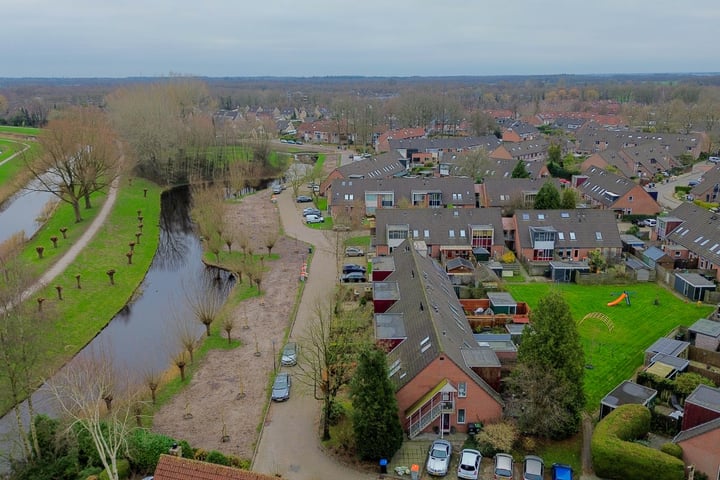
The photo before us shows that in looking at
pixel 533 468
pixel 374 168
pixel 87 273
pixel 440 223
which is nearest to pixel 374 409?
pixel 533 468

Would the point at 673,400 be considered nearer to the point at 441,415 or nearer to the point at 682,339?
the point at 682,339

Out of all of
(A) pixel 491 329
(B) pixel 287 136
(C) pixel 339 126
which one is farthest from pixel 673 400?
(B) pixel 287 136

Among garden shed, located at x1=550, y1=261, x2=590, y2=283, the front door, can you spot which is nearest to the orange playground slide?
garden shed, located at x1=550, y1=261, x2=590, y2=283

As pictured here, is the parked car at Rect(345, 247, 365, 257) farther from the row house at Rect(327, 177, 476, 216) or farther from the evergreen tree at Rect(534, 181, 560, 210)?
the evergreen tree at Rect(534, 181, 560, 210)

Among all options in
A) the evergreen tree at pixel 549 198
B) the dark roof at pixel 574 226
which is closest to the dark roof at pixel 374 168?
the evergreen tree at pixel 549 198

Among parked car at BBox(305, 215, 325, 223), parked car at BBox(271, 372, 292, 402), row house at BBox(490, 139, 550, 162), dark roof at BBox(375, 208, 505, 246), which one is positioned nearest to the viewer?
parked car at BBox(271, 372, 292, 402)

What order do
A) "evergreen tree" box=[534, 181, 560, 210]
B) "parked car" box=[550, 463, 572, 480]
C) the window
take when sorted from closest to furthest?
1. "parked car" box=[550, 463, 572, 480]
2. the window
3. "evergreen tree" box=[534, 181, 560, 210]
